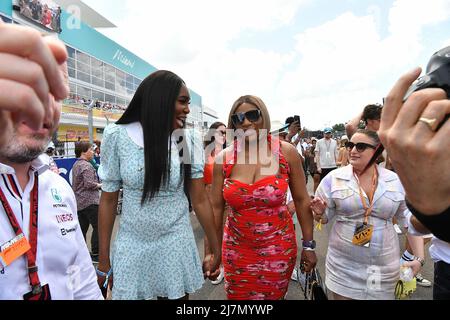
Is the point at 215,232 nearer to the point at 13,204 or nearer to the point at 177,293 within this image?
the point at 177,293

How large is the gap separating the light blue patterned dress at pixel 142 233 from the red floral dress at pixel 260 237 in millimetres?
440

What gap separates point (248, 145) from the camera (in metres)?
2.35

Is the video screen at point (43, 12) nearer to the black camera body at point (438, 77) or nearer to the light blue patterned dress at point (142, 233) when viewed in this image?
the light blue patterned dress at point (142, 233)

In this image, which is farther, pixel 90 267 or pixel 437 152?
pixel 90 267

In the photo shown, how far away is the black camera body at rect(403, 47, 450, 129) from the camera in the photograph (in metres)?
0.58

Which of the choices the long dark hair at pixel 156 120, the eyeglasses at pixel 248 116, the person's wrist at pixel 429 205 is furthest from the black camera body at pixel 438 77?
the eyeglasses at pixel 248 116

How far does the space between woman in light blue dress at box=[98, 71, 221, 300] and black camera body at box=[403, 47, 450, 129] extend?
1.43 metres

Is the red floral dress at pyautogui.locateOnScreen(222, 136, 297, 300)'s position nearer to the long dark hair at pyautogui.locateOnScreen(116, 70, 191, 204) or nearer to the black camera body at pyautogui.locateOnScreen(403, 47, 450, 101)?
the long dark hair at pyautogui.locateOnScreen(116, 70, 191, 204)

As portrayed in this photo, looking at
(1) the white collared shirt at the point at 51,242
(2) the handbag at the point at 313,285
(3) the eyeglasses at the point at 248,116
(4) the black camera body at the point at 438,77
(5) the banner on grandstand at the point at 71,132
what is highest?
(5) the banner on grandstand at the point at 71,132

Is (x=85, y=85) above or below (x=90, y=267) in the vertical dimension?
above

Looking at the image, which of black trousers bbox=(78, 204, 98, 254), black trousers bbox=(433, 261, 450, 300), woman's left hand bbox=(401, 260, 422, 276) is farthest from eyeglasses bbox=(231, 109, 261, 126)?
black trousers bbox=(78, 204, 98, 254)

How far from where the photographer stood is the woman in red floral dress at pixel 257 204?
2.13 m

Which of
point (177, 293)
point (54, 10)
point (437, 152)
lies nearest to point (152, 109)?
point (177, 293)

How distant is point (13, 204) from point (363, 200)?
83.2 inches
